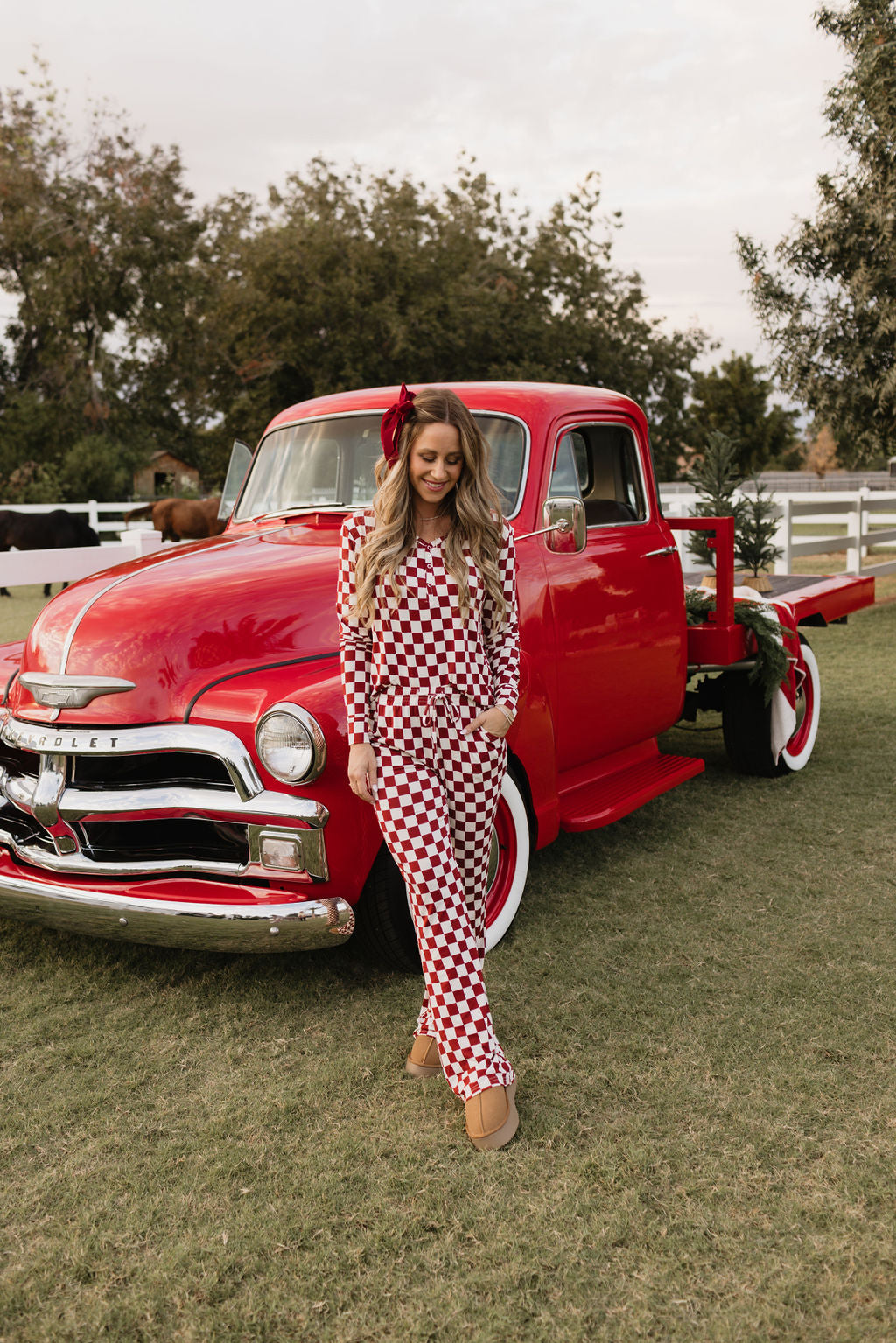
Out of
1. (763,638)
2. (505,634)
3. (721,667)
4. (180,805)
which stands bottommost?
(721,667)

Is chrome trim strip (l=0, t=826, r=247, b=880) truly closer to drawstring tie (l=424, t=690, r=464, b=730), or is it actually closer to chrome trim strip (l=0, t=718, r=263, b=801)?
chrome trim strip (l=0, t=718, r=263, b=801)

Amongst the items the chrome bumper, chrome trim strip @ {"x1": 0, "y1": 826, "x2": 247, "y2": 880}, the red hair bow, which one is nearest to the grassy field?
the chrome bumper

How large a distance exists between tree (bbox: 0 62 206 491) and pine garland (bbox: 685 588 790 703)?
34.0 meters

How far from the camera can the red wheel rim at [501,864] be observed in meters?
3.98

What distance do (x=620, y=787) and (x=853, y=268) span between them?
42.6ft

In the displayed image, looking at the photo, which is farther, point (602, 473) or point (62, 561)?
point (62, 561)

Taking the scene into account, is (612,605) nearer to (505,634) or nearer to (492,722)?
(505,634)

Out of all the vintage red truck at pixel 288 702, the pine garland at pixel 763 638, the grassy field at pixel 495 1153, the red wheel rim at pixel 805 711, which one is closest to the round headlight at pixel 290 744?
the vintage red truck at pixel 288 702

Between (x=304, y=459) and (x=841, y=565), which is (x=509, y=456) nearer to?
(x=304, y=459)

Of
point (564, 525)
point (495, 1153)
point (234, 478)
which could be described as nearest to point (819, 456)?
point (234, 478)

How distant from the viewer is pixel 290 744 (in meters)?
3.31

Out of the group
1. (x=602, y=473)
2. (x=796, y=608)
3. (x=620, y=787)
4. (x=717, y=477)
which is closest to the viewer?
(x=620, y=787)

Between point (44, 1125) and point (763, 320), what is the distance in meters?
15.6

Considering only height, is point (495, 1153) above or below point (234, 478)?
below
